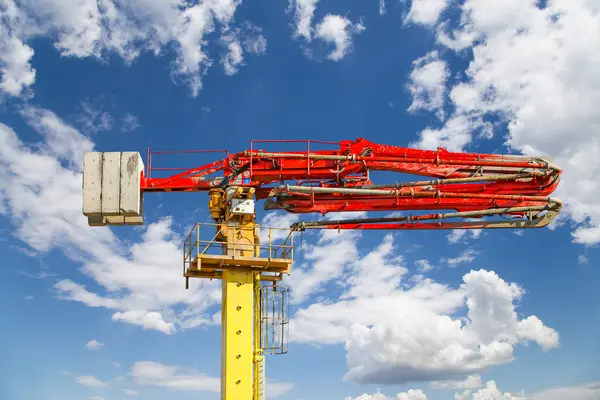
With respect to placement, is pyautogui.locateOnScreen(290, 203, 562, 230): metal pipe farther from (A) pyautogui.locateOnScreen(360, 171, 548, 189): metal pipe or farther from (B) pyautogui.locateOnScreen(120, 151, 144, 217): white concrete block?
(B) pyautogui.locateOnScreen(120, 151, 144, 217): white concrete block

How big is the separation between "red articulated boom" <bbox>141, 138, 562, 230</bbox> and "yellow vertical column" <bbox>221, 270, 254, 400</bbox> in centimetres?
353

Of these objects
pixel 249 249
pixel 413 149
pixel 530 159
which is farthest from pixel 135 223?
pixel 530 159

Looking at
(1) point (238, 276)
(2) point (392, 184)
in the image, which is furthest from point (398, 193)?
(1) point (238, 276)

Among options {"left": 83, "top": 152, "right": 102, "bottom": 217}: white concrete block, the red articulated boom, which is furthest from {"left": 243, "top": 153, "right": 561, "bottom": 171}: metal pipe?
{"left": 83, "top": 152, "right": 102, "bottom": 217}: white concrete block

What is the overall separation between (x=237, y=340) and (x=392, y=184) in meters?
8.14

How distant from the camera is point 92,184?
28.4 meters

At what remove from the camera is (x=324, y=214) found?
98.0 ft

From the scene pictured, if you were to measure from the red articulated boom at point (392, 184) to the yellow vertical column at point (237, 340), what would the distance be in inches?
139

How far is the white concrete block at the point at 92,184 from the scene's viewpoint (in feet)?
92.6

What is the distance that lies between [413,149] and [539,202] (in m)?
5.29

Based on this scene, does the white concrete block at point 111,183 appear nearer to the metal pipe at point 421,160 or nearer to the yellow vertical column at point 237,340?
the yellow vertical column at point 237,340

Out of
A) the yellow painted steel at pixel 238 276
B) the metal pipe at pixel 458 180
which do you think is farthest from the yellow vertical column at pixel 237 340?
the metal pipe at pixel 458 180

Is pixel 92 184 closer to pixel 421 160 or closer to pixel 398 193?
pixel 398 193

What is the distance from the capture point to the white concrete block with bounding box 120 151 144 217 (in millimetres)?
28391
